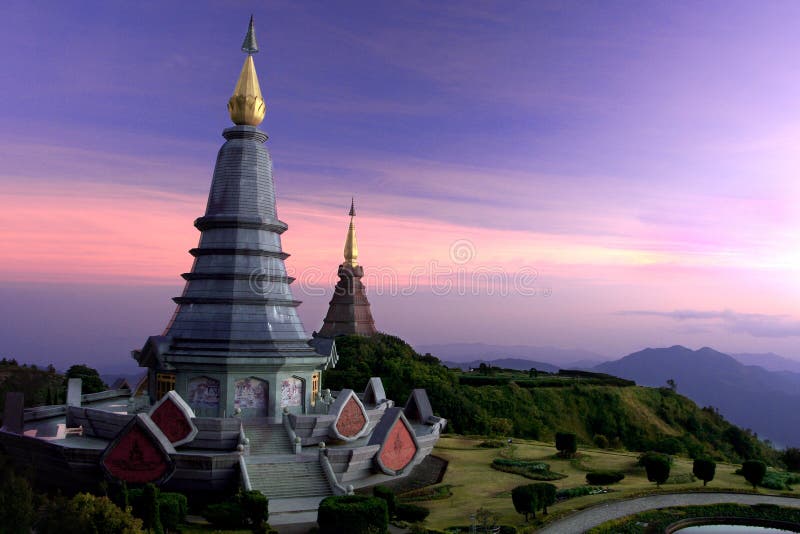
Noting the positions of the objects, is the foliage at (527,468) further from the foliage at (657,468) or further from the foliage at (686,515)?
the foliage at (686,515)

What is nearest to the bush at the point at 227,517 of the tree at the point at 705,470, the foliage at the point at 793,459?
the tree at the point at 705,470

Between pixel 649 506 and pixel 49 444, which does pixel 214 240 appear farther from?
pixel 649 506

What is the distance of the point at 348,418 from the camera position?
85.7 feet

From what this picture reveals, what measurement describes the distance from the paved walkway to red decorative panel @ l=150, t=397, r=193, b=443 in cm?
1295

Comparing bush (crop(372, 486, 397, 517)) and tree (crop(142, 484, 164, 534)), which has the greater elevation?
tree (crop(142, 484, 164, 534))

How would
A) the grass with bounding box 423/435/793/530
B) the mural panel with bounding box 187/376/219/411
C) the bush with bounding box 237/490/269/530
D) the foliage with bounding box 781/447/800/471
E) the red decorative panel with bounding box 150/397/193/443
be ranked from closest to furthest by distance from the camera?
the bush with bounding box 237/490/269/530 < the grass with bounding box 423/435/793/530 < the red decorative panel with bounding box 150/397/193/443 < the mural panel with bounding box 187/376/219/411 < the foliage with bounding box 781/447/800/471

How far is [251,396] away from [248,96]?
14.4m

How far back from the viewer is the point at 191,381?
26.3m

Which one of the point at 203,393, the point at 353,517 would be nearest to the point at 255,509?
the point at 353,517

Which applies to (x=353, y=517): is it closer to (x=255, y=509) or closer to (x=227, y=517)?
(x=255, y=509)

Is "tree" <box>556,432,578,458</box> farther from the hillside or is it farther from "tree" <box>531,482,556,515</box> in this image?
the hillside

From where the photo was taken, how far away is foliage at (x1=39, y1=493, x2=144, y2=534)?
42.8 ft

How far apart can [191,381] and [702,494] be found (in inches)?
812

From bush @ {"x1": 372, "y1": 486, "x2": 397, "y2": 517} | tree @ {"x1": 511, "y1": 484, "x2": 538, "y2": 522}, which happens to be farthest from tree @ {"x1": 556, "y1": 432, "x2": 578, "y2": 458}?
bush @ {"x1": 372, "y1": 486, "x2": 397, "y2": 517}
